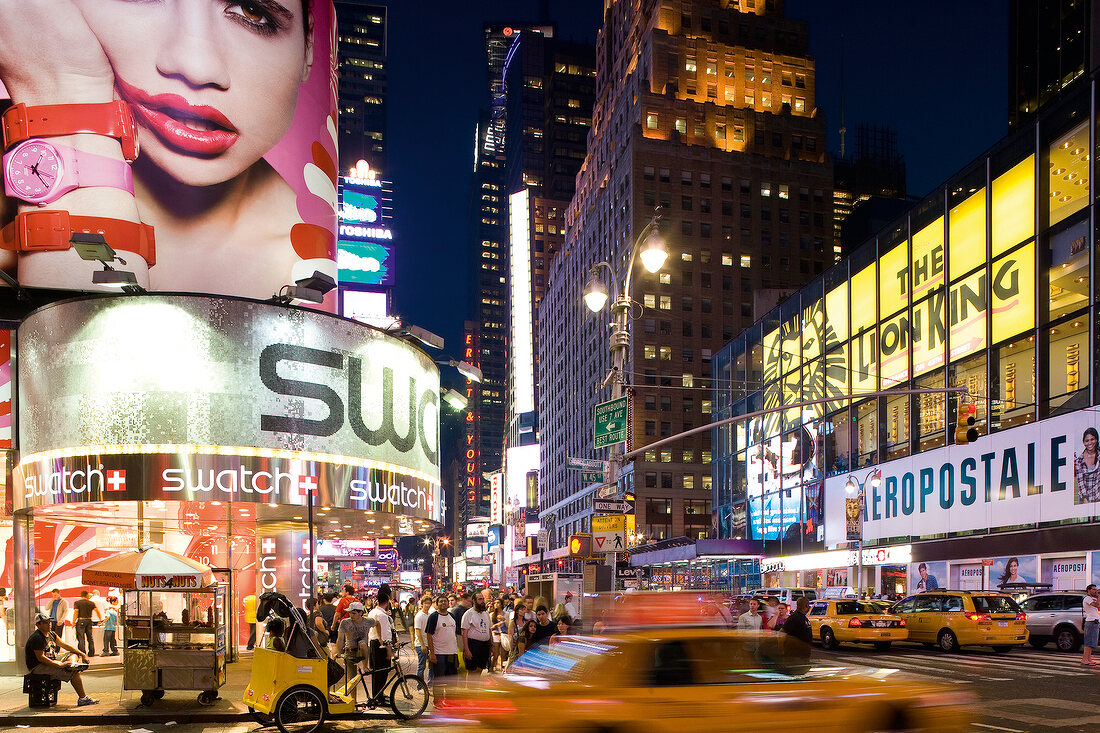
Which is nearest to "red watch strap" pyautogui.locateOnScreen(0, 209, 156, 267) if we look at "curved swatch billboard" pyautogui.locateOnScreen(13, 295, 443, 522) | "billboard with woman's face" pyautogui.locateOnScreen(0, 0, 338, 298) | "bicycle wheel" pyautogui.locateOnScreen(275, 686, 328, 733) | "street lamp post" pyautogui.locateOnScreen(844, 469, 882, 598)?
"billboard with woman's face" pyautogui.locateOnScreen(0, 0, 338, 298)

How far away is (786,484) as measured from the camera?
55000 mm

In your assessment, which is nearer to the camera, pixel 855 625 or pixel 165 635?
pixel 165 635

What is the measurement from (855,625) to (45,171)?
28.1 meters

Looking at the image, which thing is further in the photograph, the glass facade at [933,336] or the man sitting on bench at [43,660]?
the glass facade at [933,336]

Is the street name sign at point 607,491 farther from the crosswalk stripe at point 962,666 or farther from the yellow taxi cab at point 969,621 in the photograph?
the yellow taxi cab at point 969,621

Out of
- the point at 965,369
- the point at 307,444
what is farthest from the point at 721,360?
the point at 307,444

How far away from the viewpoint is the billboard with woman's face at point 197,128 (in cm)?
3141

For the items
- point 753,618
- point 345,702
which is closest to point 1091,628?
point 753,618

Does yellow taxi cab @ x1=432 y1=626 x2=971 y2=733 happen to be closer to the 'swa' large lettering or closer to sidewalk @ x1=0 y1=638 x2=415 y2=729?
sidewalk @ x1=0 y1=638 x2=415 y2=729

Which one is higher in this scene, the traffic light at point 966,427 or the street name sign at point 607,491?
the traffic light at point 966,427

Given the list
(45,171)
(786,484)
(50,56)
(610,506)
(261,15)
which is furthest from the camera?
(786,484)

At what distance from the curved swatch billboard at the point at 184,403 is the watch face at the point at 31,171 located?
1032 cm

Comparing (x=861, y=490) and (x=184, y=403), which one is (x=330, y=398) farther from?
(x=861, y=490)

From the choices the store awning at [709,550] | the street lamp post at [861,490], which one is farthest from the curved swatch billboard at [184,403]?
the store awning at [709,550]
